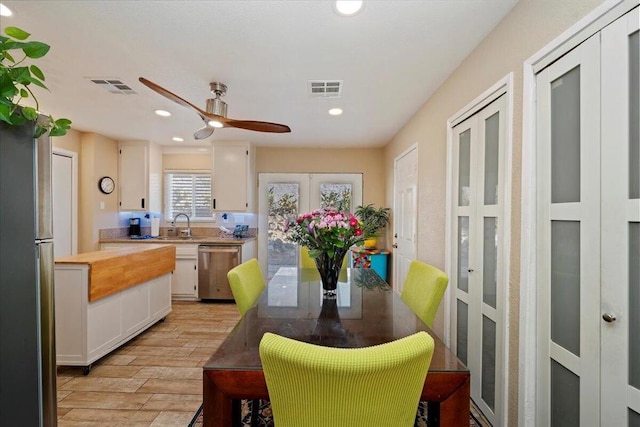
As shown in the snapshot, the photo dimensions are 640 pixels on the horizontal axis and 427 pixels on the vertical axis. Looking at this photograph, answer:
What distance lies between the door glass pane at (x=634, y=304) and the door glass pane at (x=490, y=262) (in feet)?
2.54

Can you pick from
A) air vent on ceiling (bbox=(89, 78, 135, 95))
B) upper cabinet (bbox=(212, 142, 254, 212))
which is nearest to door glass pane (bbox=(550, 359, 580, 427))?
air vent on ceiling (bbox=(89, 78, 135, 95))

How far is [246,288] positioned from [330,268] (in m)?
0.53

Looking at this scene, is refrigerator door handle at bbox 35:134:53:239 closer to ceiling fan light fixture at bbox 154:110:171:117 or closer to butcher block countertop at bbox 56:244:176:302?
butcher block countertop at bbox 56:244:176:302

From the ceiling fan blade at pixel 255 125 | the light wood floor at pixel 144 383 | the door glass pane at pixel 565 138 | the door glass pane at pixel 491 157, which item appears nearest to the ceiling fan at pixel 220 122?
the ceiling fan blade at pixel 255 125

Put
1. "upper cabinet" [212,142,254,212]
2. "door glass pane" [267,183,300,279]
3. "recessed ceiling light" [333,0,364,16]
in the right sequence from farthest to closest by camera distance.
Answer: "door glass pane" [267,183,300,279] < "upper cabinet" [212,142,254,212] < "recessed ceiling light" [333,0,364,16]

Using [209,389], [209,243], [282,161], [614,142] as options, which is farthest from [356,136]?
[209,389]

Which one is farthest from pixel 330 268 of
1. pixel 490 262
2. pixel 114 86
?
pixel 114 86

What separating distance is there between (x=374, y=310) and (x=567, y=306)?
864mm

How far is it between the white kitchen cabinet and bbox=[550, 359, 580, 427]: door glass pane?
4281 mm

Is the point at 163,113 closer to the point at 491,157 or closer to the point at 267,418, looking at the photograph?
the point at 267,418

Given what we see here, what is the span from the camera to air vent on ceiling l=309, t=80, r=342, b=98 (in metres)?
2.62

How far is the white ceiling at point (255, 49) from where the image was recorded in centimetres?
169

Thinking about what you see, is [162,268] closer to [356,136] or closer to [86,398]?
[86,398]

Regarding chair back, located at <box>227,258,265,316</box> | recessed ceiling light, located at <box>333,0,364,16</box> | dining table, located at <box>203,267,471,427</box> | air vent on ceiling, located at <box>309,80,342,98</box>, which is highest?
air vent on ceiling, located at <box>309,80,342,98</box>
